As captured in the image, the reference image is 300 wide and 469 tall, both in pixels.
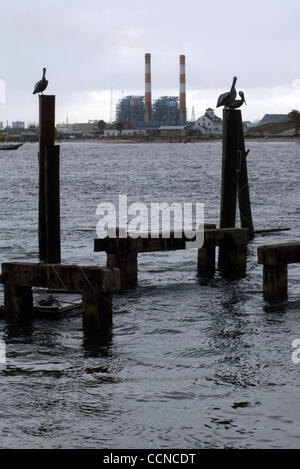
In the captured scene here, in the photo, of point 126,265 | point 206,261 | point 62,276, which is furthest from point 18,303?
point 206,261

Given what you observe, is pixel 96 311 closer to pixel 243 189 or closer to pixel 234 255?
pixel 234 255

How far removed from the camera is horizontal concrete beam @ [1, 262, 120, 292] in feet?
41.1

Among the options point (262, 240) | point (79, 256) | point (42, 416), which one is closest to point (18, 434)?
point (42, 416)

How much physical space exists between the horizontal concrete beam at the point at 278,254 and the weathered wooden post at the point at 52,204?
3960 millimetres

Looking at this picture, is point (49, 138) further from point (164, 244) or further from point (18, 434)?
point (18, 434)

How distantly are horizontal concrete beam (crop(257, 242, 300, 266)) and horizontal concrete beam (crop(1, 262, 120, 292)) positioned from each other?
2988 millimetres

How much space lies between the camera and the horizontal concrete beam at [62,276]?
12.5 m

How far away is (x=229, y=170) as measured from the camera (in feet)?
62.5

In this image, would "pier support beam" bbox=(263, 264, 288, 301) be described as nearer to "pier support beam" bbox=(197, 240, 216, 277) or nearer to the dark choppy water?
the dark choppy water

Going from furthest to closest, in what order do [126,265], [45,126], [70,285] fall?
[45,126] → [126,265] → [70,285]

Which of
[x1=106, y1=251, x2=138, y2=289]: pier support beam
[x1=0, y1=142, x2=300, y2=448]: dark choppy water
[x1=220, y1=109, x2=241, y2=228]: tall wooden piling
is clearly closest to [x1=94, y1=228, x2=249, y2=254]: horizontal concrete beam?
[x1=106, y1=251, x2=138, y2=289]: pier support beam

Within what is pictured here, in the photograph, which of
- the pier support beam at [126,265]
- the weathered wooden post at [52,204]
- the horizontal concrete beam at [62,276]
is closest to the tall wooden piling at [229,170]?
the pier support beam at [126,265]

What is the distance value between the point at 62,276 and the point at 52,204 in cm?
361
